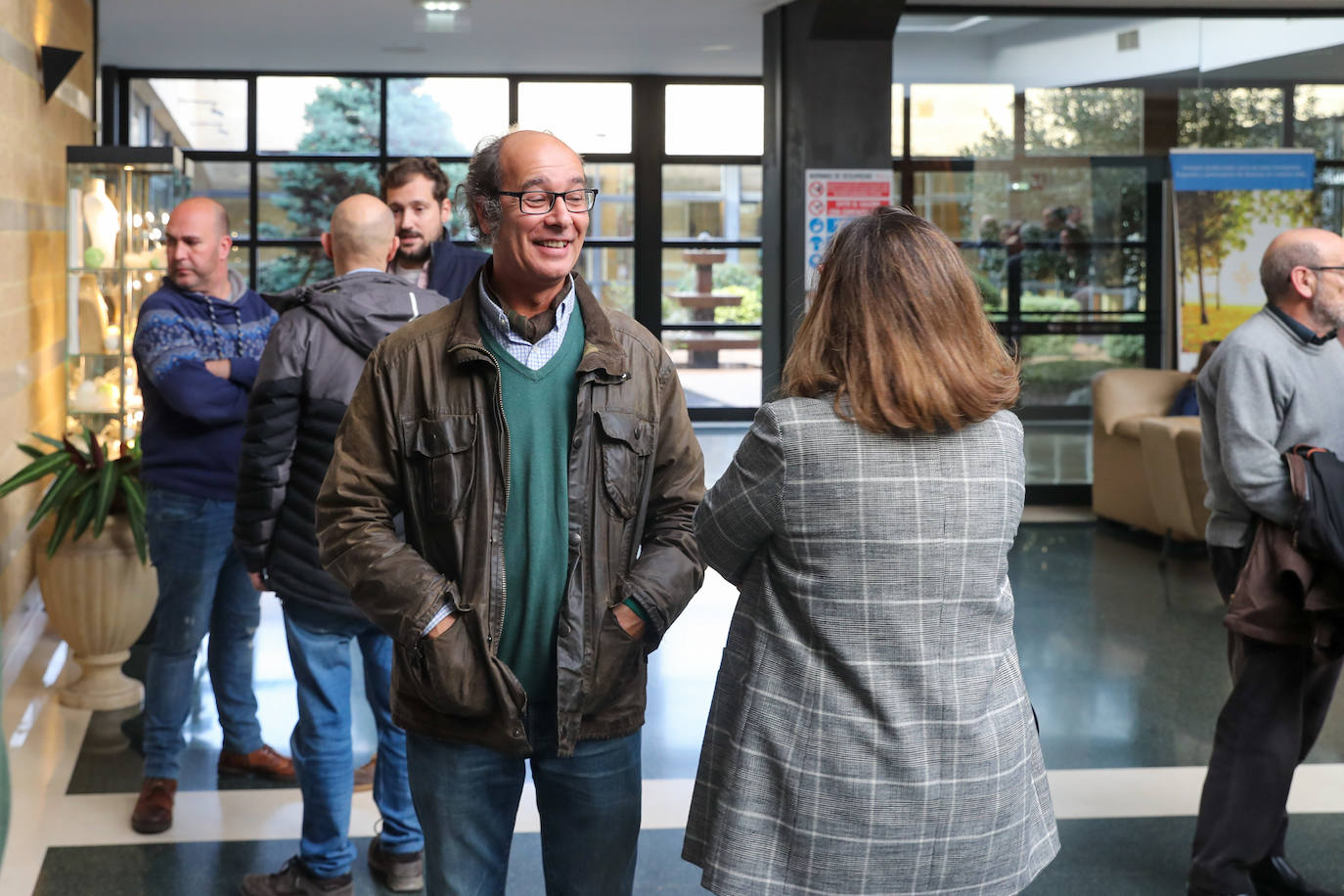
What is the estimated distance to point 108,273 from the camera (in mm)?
6223

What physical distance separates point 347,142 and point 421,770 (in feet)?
36.4

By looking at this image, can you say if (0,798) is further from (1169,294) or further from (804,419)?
(1169,294)

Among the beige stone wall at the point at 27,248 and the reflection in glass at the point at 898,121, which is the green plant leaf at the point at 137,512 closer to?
the beige stone wall at the point at 27,248

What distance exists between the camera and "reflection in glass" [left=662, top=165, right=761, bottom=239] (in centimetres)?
1318

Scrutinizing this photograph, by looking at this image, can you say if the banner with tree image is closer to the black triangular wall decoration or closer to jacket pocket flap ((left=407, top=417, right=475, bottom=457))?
the black triangular wall decoration

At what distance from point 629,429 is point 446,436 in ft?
0.85

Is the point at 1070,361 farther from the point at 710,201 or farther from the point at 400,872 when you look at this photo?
the point at 400,872

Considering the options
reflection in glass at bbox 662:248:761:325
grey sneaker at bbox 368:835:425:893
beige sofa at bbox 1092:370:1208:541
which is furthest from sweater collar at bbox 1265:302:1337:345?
reflection in glass at bbox 662:248:761:325

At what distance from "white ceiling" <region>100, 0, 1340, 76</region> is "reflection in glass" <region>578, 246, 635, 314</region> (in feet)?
5.48

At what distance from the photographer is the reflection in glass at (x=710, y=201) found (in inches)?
519

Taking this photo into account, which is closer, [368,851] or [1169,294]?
[368,851]

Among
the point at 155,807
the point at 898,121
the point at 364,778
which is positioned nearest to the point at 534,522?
the point at 155,807

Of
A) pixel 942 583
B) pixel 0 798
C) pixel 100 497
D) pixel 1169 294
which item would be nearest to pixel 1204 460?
pixel 942 583

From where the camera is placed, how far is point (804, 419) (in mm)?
1765
